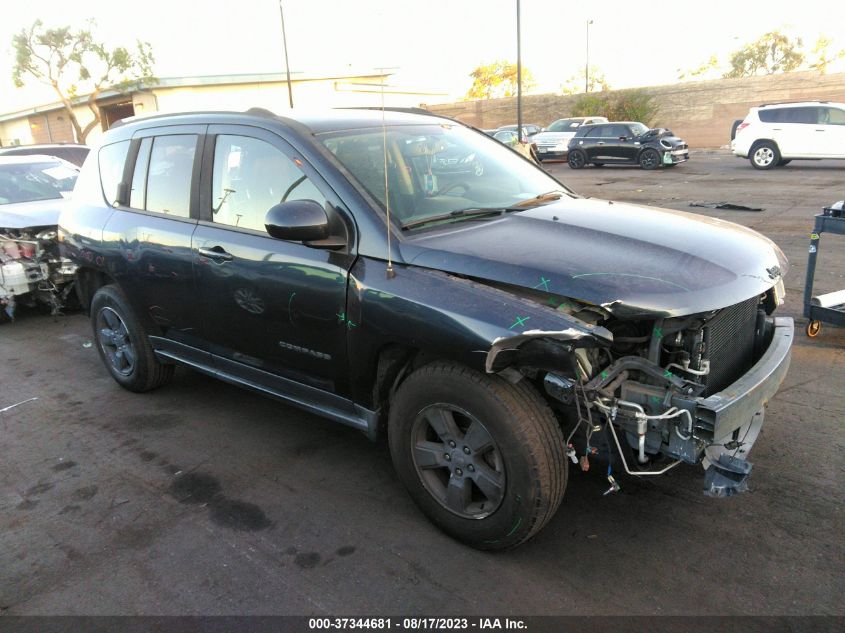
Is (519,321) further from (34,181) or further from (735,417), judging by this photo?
(34,181)

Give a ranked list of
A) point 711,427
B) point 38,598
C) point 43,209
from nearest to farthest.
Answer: point 711,427 < point 38,598 < point 43,209

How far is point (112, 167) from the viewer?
4691 millimetres

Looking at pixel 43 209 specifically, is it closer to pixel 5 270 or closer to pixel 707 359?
pixel 5 270

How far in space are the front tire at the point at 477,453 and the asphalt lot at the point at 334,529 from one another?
0.20 m

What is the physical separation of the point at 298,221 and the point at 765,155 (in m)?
21.6

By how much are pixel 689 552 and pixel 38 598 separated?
9.36ft

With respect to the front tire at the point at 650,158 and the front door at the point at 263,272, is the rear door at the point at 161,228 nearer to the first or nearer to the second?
the front door at the point at 263,272

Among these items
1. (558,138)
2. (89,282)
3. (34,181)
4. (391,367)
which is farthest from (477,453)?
(558,138)

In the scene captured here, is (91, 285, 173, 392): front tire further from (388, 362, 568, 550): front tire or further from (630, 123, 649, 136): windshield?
Answer: (630, 123, 649, 136): windshield

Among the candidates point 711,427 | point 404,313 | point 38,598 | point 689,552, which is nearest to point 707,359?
point 711,427

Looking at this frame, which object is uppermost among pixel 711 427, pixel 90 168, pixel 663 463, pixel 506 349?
pixel 90 168

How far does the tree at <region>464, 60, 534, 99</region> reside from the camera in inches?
3061

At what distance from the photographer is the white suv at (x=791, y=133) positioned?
19266 mm

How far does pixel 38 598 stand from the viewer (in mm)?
2826
